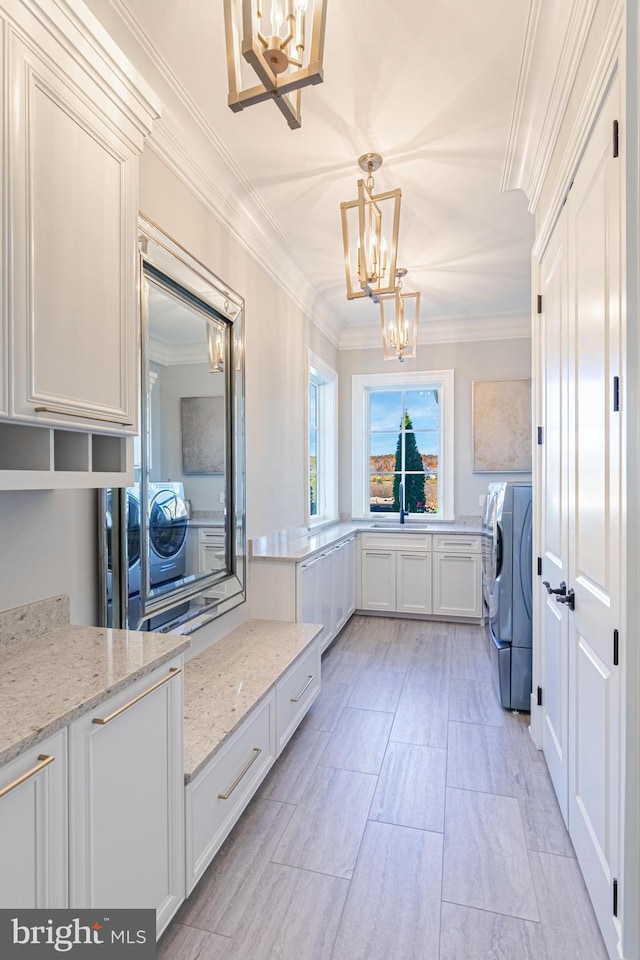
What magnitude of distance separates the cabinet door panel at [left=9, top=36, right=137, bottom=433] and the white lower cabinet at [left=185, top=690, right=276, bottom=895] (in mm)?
1199

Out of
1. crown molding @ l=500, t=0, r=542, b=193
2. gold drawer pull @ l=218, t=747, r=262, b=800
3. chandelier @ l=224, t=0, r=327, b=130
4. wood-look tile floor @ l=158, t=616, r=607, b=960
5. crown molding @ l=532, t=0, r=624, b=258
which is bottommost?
wood-look tile floor @ l=158, t=616, r=607, b=960

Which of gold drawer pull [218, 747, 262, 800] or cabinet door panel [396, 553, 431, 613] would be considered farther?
cabinet door panel [396, 553, 431, 613]

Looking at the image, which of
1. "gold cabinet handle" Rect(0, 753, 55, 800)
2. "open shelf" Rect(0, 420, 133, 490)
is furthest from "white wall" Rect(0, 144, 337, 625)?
"gold cabinet handle" Rect(0, 753, 55, 800)

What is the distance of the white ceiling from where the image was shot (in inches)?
70.0

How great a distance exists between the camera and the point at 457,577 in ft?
15.1

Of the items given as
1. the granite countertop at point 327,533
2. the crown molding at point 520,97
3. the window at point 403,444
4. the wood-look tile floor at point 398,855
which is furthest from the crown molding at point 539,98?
the wood-look tile floor at point 398,855

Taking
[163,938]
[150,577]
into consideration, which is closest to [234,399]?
[150,577]

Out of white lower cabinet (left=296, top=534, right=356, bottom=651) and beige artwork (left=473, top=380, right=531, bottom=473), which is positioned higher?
beige artwork (left=473, top=380, right=531, bottom=473)

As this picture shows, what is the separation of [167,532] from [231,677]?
72cm

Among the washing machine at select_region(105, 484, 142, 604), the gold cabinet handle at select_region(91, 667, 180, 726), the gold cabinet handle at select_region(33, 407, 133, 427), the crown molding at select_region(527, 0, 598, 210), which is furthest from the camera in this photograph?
the washing machine at select_region(105, 484, 142, 604)

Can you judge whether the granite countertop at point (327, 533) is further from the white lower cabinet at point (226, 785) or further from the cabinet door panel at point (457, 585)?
the white lower cabinet at point (226, 785)

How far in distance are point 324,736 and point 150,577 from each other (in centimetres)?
130

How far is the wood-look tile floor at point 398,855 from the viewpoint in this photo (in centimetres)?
147

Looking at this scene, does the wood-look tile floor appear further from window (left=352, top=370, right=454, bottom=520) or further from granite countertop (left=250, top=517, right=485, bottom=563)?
window (left=352, top=370, right=454, bottom=520)
